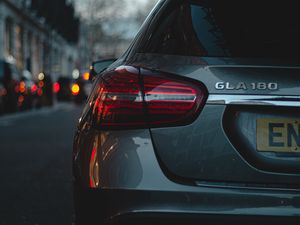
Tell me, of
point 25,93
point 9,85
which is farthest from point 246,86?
point 25,93

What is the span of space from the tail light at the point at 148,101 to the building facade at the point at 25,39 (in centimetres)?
3519

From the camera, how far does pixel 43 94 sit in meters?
37.9

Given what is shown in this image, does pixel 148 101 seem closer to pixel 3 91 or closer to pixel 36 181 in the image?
pixel 36 181

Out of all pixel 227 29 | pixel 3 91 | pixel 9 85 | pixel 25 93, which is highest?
pixel 227 29

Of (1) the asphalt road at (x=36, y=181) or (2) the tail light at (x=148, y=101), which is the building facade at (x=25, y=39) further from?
(2) the tail light at (x=148, y=101)

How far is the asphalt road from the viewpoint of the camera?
5.31 metres

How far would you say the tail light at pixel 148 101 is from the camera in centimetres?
270

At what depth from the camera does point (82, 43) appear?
365 ft

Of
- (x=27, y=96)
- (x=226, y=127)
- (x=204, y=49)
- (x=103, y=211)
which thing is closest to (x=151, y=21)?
(x=204, y=49)

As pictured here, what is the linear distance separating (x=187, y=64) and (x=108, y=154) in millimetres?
464

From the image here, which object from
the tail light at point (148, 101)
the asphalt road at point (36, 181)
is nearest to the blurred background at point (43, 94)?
the asphalt road at point (36, 181)

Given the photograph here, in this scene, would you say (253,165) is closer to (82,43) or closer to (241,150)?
(241,150)

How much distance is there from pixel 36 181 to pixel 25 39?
46177mm

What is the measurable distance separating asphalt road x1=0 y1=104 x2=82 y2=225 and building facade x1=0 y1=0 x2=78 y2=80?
26747 mm
